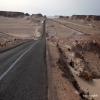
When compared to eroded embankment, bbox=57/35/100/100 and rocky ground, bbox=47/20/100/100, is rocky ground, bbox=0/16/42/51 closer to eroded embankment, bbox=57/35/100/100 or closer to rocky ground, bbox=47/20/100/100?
eroded embankment, bbox=57/35/100/100

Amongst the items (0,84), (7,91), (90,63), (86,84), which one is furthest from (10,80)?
(90,63)

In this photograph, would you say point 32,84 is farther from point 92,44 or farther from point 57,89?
point 92,44

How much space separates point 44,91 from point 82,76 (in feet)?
30.9

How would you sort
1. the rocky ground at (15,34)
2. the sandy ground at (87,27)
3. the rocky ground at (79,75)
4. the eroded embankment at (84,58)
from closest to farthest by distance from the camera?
the rocky ground at (79,75) < the eroded embankment at (84,58) < the rocky ground at (15,34) < the sandy ground at (87,27)

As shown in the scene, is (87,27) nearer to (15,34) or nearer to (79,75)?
Answer: (15,34)

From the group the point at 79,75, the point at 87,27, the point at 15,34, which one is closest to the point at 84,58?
the point at 79,75

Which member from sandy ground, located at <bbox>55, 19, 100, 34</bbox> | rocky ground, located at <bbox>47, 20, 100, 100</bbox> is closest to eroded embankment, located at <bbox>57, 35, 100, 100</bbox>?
rocky ground, located at <bbox>47, 20, 100, 100</bbox>

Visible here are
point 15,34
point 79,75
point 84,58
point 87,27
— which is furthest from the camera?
point 87,27

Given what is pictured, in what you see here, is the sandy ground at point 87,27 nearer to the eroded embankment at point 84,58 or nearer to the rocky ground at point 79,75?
the eroded embankment at point 84,58

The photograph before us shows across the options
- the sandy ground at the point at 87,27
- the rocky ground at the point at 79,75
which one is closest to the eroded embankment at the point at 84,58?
the rocky ground at the point at 79,75

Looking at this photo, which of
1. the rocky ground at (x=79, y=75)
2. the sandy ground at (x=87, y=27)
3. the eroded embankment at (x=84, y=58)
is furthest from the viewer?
the sandy ground at (x=87, y=27)

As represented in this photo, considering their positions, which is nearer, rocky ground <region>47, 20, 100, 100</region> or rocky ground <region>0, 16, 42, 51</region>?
rocky ground <region>47, 20, 100, 100</region>

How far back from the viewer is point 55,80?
14375mm

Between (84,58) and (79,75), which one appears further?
(84,58)
